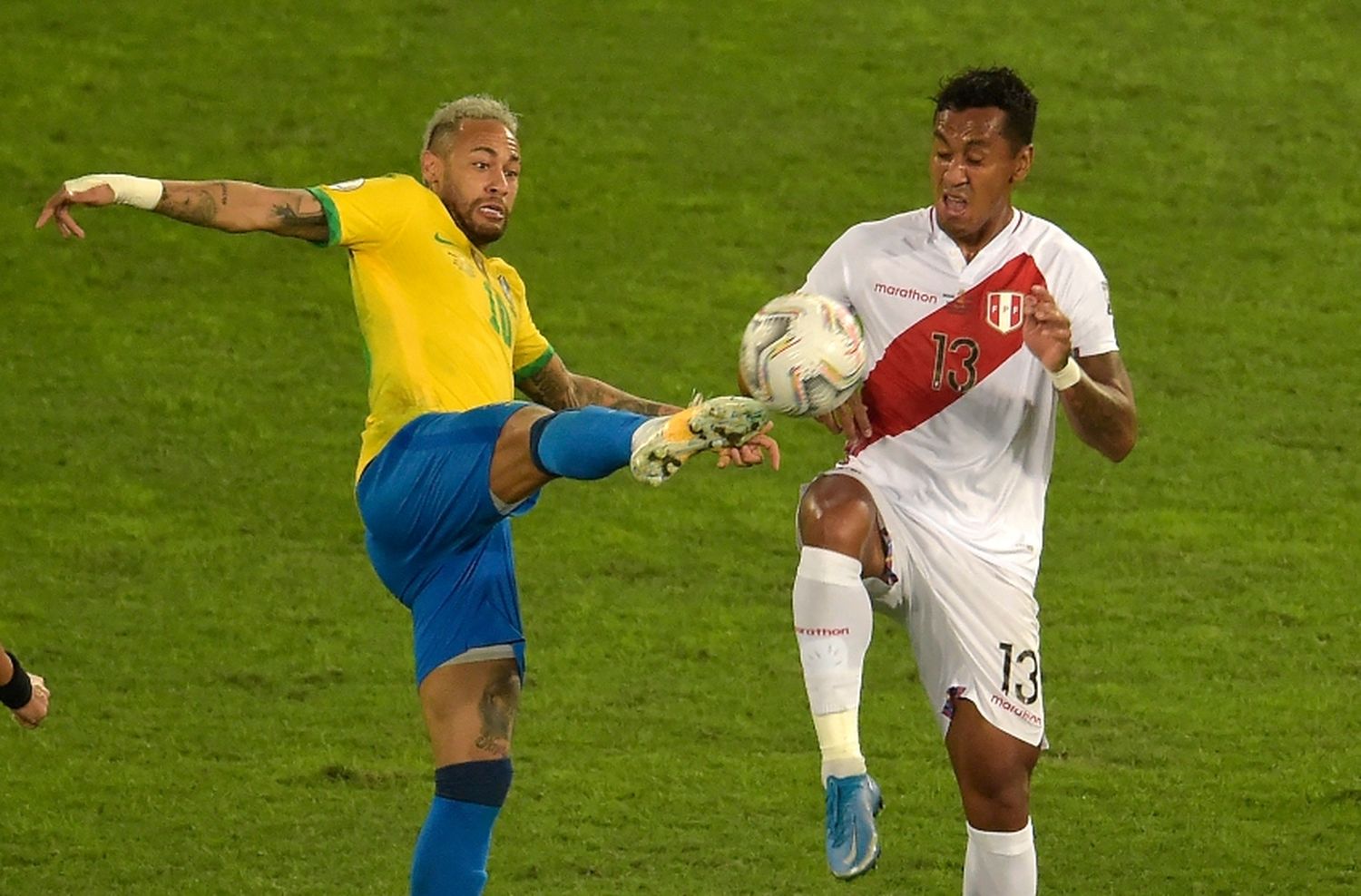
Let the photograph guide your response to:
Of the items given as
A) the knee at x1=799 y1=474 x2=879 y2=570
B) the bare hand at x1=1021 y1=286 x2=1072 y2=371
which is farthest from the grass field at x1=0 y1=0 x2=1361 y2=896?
the bare hand at x1=1021 y1=286 x2=1072 y2=371

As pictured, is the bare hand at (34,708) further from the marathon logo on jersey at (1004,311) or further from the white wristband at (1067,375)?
the white wristband at (1067,375)

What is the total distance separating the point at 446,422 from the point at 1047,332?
145cm

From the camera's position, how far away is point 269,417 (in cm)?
1041

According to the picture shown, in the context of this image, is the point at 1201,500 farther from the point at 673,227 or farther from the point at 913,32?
the point at 913,32

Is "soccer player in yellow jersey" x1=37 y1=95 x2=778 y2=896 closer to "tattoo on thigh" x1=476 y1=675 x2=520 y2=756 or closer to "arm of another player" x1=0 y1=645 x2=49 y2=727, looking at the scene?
"tattoo on thigh" x1=476 y1=675 x2=520 y2=756

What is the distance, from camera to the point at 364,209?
547 centimetres

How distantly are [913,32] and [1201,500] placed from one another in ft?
14.8

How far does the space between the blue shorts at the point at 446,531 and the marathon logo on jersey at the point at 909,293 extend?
2.95 feet

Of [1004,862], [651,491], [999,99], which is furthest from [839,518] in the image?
[651,491]

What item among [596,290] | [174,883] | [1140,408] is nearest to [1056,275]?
[174,883]

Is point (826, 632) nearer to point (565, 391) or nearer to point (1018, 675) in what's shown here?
point (1018, 675)

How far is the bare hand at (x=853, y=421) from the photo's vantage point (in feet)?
17.3

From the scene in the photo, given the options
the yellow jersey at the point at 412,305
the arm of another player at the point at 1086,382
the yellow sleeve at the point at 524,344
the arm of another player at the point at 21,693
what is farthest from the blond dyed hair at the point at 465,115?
the arm of another player at the point at 21,693

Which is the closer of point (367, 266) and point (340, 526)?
point (367, 266)
